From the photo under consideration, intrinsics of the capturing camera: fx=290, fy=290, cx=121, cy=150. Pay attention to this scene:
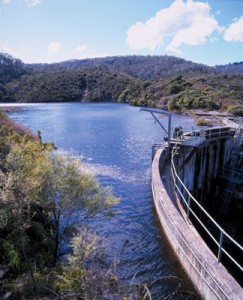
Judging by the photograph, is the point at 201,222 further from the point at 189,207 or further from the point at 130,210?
the point at 130,210

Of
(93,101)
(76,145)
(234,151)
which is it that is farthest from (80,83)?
(234,151)

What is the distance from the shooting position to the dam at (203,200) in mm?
8094

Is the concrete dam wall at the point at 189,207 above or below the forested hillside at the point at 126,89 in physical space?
below

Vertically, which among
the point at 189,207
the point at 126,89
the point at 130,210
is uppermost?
the point at 126,89

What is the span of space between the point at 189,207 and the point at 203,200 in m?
13.9

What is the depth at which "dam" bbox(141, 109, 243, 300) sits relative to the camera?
8094mm

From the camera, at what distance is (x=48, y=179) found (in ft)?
37.5

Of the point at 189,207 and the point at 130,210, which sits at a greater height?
the point at 189,207

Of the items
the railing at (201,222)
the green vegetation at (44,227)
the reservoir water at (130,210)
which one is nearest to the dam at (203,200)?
the railing at (201,222)

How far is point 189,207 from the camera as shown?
37.1ft

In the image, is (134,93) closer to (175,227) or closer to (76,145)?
(76,145)

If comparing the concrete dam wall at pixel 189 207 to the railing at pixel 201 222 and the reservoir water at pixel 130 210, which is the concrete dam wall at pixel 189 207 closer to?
the railing at pixel 201 222

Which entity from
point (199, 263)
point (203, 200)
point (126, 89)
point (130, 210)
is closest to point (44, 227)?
point (130, 210)

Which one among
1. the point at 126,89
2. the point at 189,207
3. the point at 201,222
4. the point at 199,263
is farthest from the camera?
the point at 126,89
